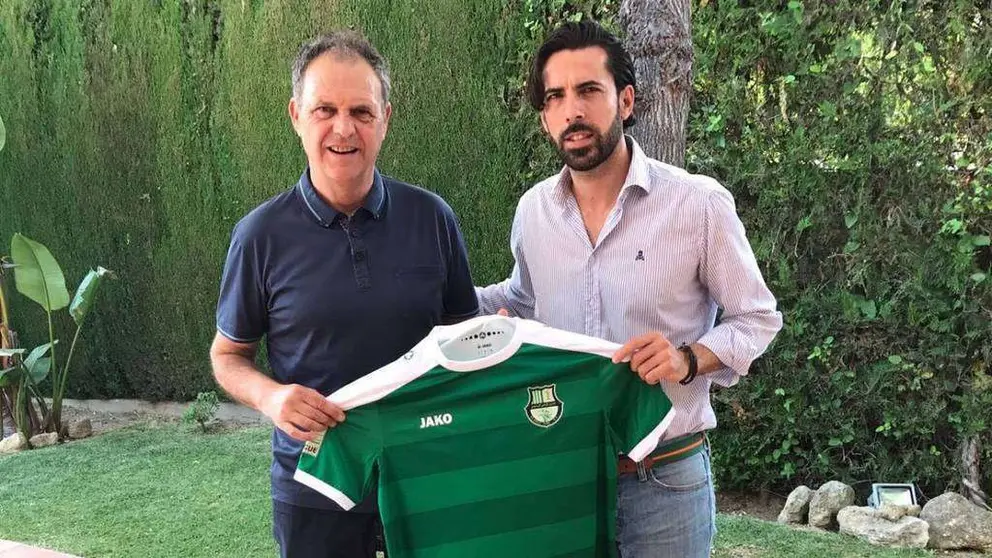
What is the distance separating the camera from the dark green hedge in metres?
3.99

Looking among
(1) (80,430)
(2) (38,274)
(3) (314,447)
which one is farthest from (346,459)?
(1) (80,430)

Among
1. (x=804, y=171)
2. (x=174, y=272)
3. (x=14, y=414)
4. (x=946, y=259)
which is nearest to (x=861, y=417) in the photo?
(x=946, y=259)

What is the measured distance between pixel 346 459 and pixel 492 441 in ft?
1.02

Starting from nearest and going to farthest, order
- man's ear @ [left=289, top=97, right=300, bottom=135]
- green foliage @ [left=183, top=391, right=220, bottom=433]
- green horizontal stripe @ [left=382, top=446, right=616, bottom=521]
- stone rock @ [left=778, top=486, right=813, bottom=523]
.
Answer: green horizontal stripe @ [left=382, top=446, right=616, bottom=521] → man's ear @ [left=289, top=97, right=300, bottom=135] → stone rock @ [left=778, top=486, right=813, bottom=523] → green foliage @ [left=183, top=391, right=220, bottom=433]

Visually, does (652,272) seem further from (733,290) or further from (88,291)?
(88,291)

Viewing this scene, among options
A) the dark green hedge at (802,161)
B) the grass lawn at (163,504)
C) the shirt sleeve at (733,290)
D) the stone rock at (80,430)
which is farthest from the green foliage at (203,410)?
the shirt sleeve at (733,290)

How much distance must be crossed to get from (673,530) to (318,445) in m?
0.80

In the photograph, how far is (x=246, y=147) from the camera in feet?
22.2

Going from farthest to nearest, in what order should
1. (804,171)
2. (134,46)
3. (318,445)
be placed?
(134,46)
(804,171)
(318,445)

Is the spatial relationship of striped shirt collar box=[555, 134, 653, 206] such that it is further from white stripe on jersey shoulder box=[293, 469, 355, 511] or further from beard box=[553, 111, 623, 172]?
white stripe on jersey shoulder box=[293, 469, 355, 511]

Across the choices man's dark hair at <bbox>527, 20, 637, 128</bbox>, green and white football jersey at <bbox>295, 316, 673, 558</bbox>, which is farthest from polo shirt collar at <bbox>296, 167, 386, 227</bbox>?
man's dark hair at <bbox>527, 20, 637, 128</bbox>

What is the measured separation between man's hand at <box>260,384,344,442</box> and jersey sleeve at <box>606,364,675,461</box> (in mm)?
585

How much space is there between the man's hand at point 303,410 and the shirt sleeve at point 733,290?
31.9 inches

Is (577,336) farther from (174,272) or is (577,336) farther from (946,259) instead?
(174,272)
